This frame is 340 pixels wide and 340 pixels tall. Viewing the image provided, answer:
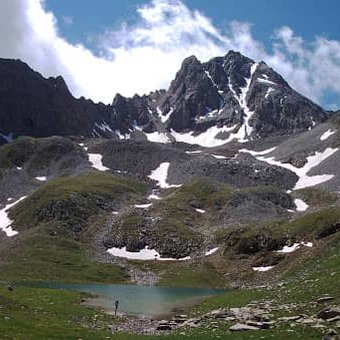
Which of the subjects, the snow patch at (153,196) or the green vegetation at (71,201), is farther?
the snow patch at (153,196)

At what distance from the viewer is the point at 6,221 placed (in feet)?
520

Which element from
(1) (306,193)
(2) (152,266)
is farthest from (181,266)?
(1) (306,193)

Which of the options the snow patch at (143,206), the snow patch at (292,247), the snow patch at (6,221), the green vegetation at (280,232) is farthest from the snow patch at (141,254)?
the snow patch at (6,221)

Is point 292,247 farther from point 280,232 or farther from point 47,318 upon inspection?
point 47,318

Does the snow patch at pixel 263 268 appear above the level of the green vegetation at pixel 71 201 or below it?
below

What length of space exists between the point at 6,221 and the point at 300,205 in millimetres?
89649

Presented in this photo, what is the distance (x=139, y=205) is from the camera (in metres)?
168

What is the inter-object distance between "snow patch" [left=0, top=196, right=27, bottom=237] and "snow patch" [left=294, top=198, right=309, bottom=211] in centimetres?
8404

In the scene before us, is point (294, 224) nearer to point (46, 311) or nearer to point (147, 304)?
point (147, 304)

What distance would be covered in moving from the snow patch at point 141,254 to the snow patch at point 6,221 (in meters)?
32.1

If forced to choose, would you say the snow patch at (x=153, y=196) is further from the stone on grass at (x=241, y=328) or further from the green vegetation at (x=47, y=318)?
the stone on grass at (x=241, y=328)

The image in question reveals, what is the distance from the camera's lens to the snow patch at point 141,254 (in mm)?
128875

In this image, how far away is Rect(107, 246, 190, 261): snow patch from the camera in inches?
5074

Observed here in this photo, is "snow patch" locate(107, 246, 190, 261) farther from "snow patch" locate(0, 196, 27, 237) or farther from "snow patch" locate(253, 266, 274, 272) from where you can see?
"snow patch" locate(0, 196, 27, 237)
